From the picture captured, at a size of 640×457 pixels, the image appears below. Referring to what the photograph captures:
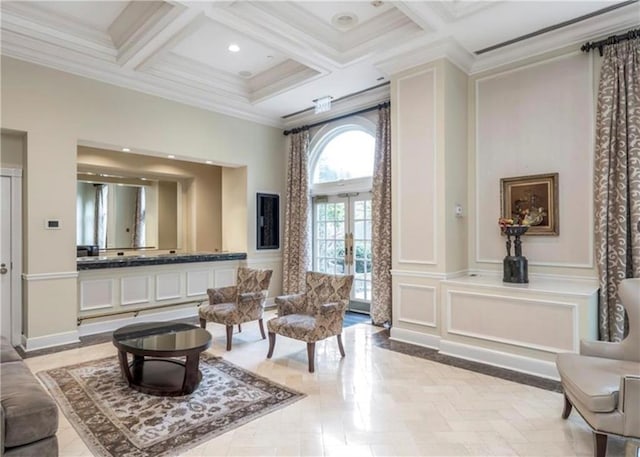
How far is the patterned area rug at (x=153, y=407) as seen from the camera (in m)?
2.41

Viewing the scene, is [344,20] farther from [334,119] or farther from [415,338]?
[415,338]

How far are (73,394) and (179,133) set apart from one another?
372 cm

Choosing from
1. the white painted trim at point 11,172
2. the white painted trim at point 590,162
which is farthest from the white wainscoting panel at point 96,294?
the white painted trim at point 590,162

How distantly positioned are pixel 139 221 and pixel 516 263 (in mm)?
6259

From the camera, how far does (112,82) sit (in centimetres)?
481

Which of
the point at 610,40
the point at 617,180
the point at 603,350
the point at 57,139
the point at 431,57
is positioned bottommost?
the point at 603,350

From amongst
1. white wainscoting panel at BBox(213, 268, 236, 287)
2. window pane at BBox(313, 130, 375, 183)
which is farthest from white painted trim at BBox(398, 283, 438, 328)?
white wainscoting panel at BBox(213, 268, 236, 287)

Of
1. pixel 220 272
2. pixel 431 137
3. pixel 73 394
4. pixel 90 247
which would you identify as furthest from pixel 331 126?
pixel 73 394

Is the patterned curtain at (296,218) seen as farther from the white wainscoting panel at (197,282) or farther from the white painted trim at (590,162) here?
the white painted trim at (590,162)

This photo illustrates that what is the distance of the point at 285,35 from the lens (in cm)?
397

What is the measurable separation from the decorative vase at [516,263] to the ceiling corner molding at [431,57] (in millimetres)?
2078

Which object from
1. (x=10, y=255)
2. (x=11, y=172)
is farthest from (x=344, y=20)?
(x=10, y=255)

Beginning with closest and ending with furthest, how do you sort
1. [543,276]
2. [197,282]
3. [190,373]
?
1. [190,373]
2. [543,276]
3. [197,282]

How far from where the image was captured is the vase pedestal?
3.90 meters
